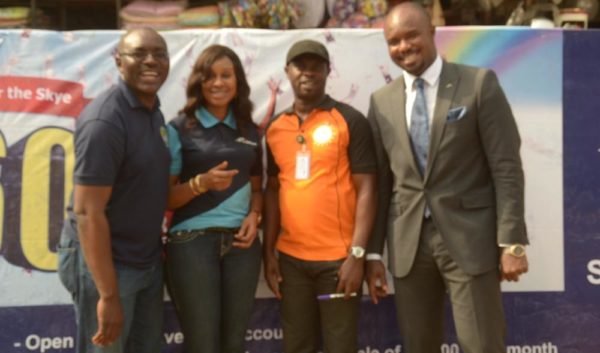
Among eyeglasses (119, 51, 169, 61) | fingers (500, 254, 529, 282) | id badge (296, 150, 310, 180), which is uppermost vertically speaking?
eyeglasses (119, 51, 169, 61)

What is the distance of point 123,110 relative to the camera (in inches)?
101

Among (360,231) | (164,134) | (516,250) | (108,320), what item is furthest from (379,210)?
(108,320)

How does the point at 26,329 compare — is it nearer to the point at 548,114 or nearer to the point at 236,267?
the point at 236,267

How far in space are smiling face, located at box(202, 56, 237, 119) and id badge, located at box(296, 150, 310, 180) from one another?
0.39 meters

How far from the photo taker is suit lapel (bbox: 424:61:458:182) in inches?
113

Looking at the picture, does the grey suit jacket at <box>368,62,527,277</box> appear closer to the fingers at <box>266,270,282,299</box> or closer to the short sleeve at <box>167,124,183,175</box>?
the fingers at <box>266,270,282,299</box>

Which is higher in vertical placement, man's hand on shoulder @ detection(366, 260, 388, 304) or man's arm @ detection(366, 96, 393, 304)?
man's arm @ detection(366, 96, 393, 304)

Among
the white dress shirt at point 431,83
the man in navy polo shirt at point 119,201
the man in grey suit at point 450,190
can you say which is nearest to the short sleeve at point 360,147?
the man in grey suit at point 450,190

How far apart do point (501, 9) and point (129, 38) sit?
2.54 m

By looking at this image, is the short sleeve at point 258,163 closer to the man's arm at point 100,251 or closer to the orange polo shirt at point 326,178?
the orange polo shirt at point 326,178

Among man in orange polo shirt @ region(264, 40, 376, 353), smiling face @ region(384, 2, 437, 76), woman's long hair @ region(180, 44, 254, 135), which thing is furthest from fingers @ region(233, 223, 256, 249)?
smiling face @ region(384, 2, 437, 76)

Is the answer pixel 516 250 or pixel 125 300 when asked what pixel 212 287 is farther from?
pixel 516 250

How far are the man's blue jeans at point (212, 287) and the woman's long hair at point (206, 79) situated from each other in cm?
53

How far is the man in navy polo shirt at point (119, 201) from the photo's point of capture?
2.47 m
